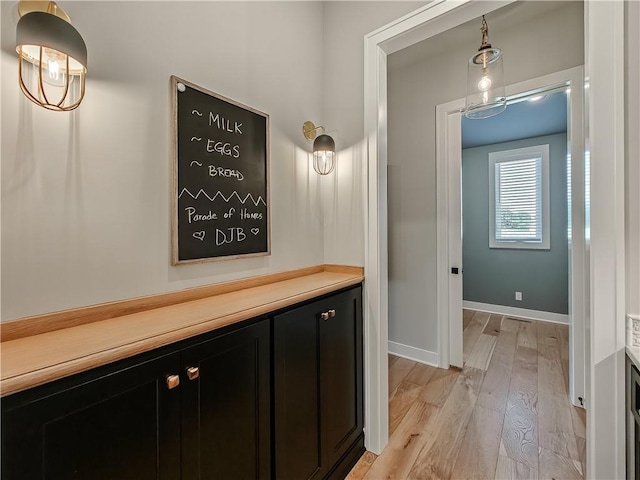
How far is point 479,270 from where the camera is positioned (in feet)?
14.3

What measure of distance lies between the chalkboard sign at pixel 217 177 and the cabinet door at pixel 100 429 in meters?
0.50

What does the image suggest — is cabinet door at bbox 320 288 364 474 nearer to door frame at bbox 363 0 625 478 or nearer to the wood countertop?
the wood countertop

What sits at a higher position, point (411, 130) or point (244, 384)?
point (411, 130)

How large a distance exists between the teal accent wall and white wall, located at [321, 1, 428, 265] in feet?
10.7

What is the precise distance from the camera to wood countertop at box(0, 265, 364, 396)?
59 cm

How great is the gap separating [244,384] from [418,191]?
2275mm

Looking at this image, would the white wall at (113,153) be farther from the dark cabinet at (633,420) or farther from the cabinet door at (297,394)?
the dark cabinet at (633,420)

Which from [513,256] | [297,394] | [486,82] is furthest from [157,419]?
[513,256]

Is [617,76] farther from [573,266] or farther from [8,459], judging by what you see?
[8,459]

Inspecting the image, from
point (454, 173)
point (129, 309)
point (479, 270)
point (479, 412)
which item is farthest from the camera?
point (479, 270)

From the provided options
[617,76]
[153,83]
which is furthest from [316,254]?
[617,76]

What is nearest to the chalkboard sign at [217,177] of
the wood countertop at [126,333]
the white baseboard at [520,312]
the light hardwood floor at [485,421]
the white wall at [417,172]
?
the wood countertop at [126,333]

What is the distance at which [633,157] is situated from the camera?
3.36 feet

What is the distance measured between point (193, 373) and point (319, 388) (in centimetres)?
66
